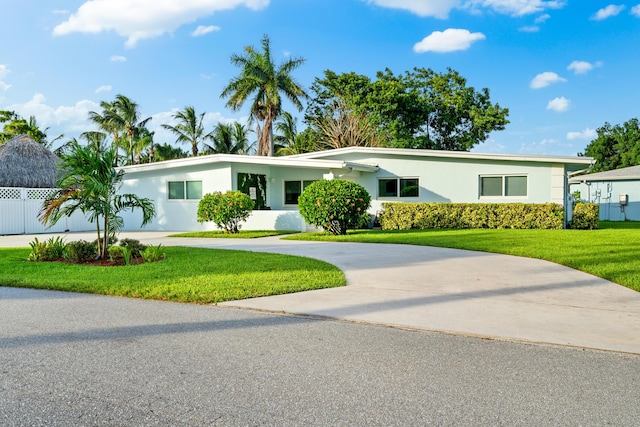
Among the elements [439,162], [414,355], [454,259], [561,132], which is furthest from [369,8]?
[414,355]

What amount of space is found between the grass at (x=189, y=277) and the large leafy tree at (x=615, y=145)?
48.5 m

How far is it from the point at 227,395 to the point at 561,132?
32886mm

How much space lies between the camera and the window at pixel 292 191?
2142 cm

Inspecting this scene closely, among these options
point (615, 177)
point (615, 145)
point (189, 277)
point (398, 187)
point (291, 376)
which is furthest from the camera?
point (615, 145)

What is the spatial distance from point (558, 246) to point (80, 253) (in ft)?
35.2

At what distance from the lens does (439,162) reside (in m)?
19.4

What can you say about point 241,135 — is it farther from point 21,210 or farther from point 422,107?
point 21,210

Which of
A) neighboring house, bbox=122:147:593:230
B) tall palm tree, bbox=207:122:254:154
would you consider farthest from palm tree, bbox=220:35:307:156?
neighboring house, bbox=122:147:593:230

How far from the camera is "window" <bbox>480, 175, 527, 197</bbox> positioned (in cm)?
1862

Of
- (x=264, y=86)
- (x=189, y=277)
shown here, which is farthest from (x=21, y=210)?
(x=264, y=86)

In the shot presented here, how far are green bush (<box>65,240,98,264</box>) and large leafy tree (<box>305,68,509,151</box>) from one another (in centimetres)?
2579

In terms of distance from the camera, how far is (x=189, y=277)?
26.3 ft

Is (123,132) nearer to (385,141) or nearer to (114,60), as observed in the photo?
(114,60)

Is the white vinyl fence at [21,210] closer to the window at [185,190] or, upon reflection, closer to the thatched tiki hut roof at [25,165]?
the thatched tiki hut roof at [25,165]
